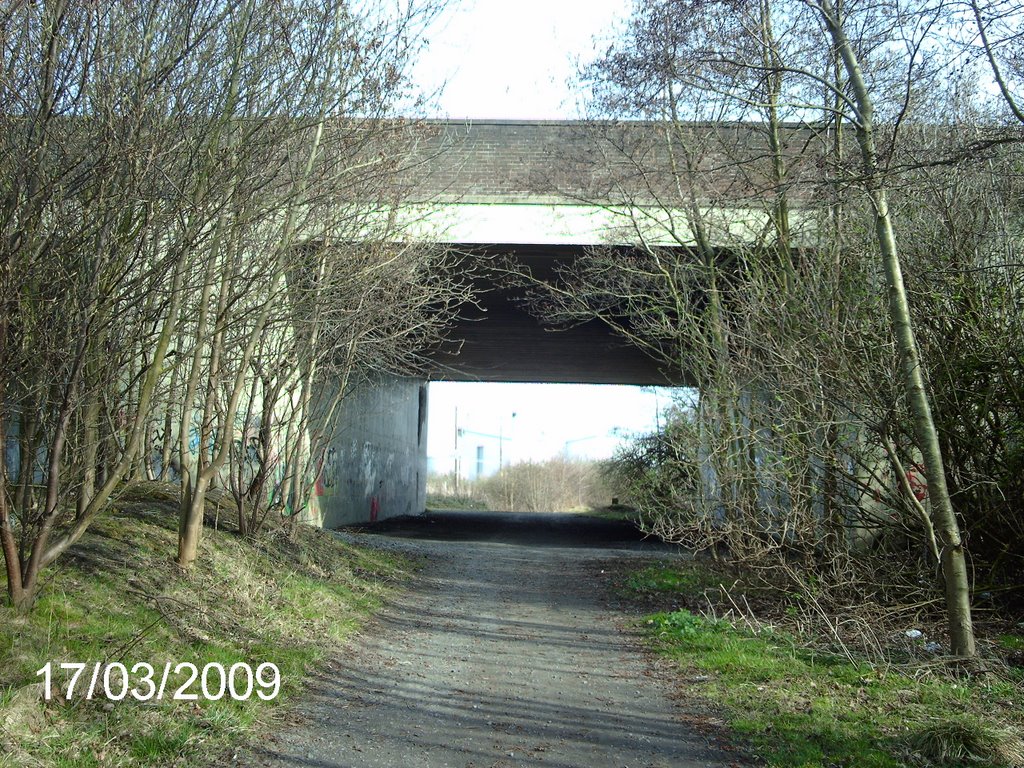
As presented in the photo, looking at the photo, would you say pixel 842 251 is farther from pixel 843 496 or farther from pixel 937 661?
pixel 937 661

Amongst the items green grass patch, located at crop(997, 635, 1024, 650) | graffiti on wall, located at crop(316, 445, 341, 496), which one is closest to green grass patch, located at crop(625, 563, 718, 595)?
green grass patch, located at crop(997, 635, 1024, 650)

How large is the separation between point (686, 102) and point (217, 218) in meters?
7.83

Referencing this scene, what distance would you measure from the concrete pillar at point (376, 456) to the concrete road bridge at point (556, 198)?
0.09 metres

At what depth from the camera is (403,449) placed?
29094 millimetres

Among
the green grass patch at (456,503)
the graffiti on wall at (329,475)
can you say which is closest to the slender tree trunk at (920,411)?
the graffiti on wall at (329,475)

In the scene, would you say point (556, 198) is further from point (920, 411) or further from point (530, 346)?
point (530, 346)

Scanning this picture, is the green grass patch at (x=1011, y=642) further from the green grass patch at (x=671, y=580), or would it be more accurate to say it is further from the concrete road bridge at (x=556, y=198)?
the concrete road bridge at (x=556, y=198)

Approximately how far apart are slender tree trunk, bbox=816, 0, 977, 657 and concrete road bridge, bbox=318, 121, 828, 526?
2.24 feet

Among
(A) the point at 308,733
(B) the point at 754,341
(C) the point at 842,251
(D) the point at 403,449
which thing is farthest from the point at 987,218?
(D) the point at 403,449

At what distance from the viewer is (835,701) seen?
6328 mm

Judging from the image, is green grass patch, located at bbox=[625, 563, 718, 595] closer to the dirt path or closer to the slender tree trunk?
the dirt path

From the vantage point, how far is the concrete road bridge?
1154cm

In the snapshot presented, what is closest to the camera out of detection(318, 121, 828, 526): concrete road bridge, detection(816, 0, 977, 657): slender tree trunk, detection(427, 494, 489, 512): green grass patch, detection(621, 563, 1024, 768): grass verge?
detection(621, 563, 1024, 768): grass verge

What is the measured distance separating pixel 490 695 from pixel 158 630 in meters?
2.41
